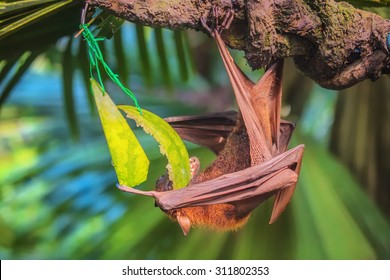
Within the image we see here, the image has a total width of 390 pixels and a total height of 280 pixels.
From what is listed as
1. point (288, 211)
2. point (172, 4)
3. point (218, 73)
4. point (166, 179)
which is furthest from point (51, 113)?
point (172, 4)

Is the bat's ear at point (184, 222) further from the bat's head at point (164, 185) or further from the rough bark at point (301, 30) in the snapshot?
the rough bark at point (301, 30)

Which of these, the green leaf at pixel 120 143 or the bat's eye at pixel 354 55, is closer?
the green leaf at pixel 120 143

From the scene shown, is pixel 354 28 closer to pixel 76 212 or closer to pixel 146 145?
pixel 146 145

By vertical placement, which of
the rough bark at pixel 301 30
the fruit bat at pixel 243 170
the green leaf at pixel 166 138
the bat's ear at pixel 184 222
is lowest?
the bat's ear at pixel 184 222

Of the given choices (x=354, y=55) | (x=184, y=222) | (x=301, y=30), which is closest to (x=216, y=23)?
(x=301, y=30)

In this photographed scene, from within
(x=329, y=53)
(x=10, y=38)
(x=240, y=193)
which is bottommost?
(x=240, y=193)

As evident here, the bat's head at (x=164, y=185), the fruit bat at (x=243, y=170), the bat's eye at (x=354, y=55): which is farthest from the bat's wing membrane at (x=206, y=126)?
the bat's eye at (x=354, y=55)
